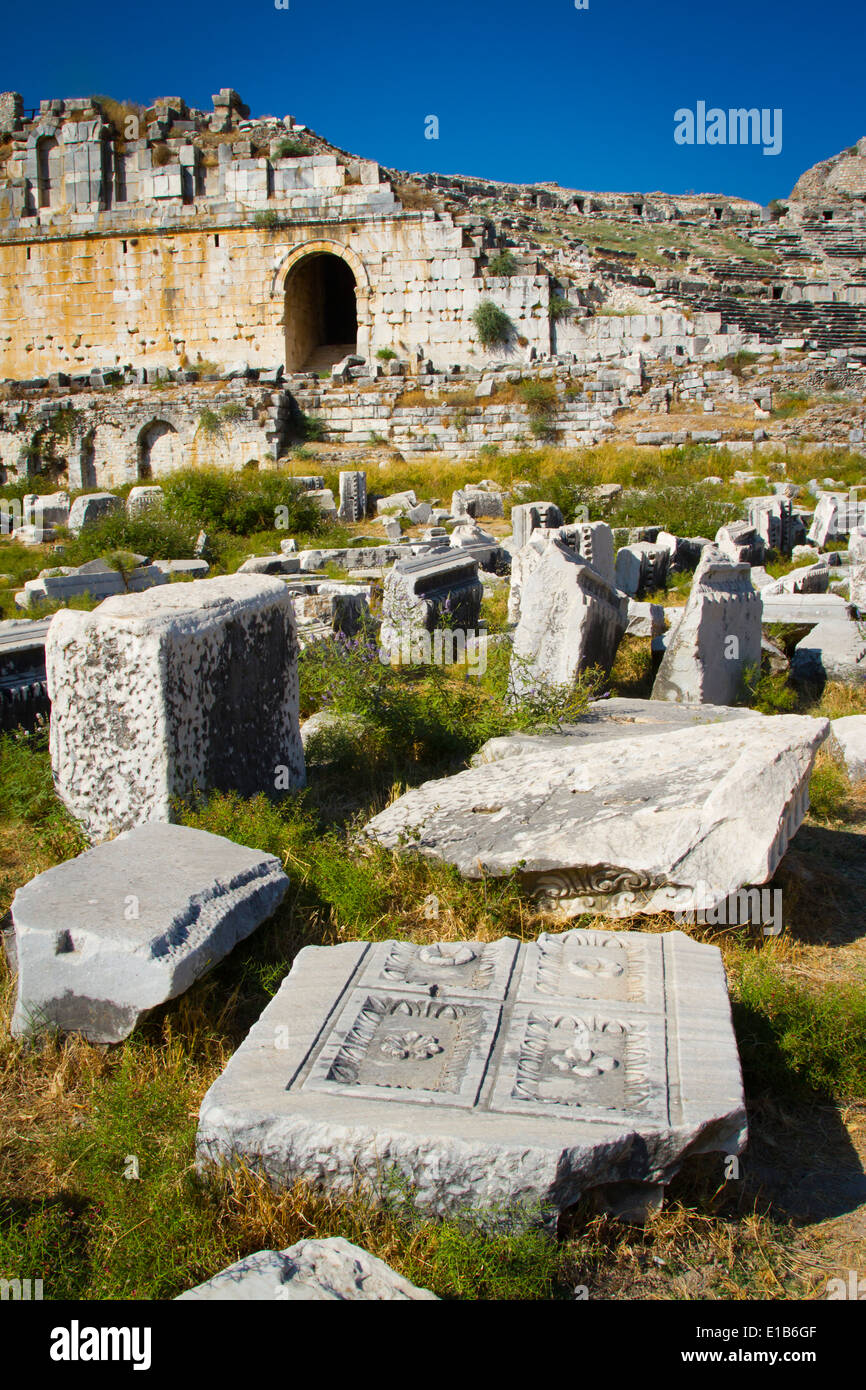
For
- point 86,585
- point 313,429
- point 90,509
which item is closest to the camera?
point 86,585

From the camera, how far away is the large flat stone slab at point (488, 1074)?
2.44 m

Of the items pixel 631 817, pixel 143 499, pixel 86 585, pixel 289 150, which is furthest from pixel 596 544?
pixel 289 150

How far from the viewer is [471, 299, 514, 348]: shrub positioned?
2066cm

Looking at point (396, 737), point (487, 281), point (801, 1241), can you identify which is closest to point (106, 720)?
point (396, 737)

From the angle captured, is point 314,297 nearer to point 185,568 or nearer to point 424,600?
point 185,568

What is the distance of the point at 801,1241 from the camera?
8.41 feet

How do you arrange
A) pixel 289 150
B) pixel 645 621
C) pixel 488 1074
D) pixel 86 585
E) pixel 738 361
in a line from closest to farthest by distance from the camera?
A: pixel 488 1074 → pixel 645 621 → pixel 86 585 → pixel 738 361 → pixel 289 150

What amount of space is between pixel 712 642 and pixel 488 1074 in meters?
3.93

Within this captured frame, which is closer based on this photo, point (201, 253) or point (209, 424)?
point (209, 424)

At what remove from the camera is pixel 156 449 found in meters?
19.3

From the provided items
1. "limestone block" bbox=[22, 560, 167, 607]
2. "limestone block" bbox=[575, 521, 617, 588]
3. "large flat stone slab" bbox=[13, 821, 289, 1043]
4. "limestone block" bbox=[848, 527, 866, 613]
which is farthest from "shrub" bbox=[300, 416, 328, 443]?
"large flat stone slab" bbox=[13, 821, 289, 1043]

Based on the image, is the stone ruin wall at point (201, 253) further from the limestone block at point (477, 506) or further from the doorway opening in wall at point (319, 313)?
A: the limestone block at point (477, 506)

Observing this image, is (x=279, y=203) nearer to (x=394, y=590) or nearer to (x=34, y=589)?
(x=34, y=589)

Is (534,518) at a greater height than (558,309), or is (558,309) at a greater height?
(558,309)
